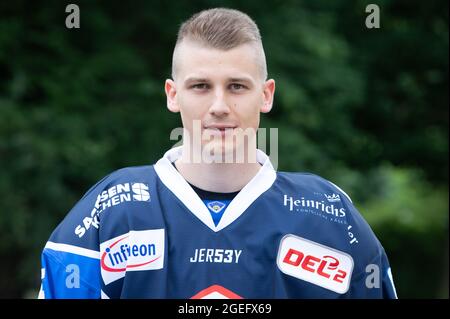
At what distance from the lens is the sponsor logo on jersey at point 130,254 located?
3.43 m

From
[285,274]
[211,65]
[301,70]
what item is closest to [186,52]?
[211,65]

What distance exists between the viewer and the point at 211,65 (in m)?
3.50

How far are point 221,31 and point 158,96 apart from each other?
737 cm

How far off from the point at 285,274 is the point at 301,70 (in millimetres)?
8506

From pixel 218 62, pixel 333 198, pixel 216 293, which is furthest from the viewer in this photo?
pixel 333 198

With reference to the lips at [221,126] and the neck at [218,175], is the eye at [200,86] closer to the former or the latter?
the lips at [221,126]

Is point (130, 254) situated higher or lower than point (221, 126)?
lower

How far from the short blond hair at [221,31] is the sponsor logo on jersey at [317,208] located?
58cm

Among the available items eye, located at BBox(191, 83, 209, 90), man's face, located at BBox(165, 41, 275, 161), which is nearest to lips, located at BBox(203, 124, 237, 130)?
man's face, located at BBox(165, 41, 275, 161)

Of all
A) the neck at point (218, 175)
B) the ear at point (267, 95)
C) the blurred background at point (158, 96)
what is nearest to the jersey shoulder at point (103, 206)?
the neck at point (218, 175)

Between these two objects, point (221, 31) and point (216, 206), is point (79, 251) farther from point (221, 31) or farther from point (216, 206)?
point (221, 31)

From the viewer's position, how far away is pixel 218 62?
3.50m

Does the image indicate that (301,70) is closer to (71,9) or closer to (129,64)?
(129,64)

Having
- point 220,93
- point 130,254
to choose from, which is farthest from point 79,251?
point 220,93
